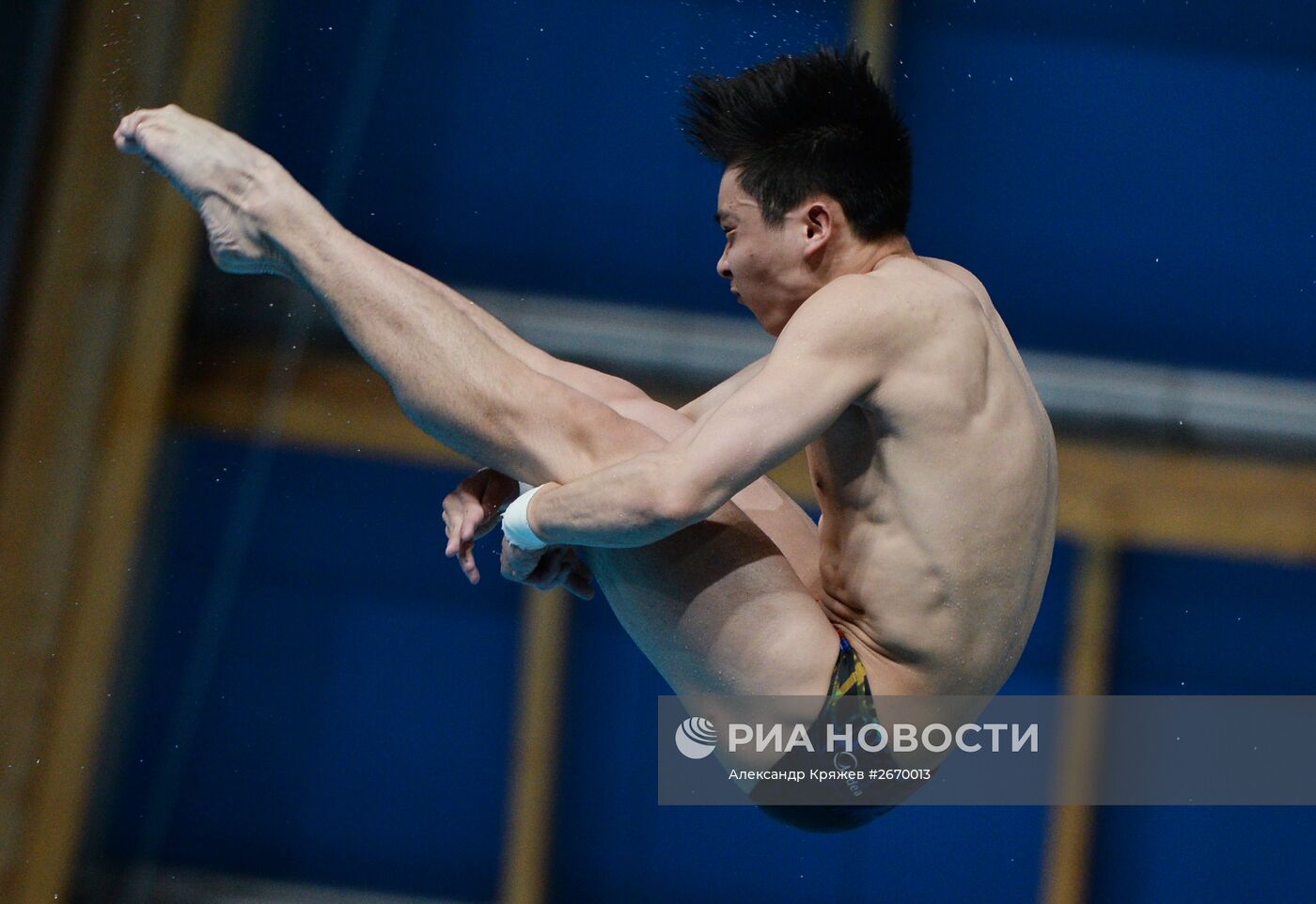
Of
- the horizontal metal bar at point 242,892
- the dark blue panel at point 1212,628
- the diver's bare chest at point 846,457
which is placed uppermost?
the dark blue panel at point 1212,628

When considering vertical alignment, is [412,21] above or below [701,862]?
above

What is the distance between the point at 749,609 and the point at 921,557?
0.18m

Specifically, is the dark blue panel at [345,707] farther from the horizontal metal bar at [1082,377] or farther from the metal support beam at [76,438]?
the horizontal metal bar at [1082,377]

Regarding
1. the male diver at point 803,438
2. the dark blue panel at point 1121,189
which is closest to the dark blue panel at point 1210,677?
the dark blue panel at point 1121,189

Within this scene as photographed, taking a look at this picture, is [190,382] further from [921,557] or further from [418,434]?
[921,557]

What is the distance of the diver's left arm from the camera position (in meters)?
1.37

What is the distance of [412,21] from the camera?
3.38 m

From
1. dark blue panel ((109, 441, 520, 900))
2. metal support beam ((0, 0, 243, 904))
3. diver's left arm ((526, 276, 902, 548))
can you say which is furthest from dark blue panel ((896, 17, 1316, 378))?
diver's left arm ((526, 276, 902, 548))

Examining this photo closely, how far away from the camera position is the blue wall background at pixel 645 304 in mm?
3125

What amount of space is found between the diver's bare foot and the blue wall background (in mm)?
1627

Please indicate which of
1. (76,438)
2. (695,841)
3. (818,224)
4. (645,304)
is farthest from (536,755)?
(818,224)

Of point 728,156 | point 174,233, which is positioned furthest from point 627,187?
point 728,156

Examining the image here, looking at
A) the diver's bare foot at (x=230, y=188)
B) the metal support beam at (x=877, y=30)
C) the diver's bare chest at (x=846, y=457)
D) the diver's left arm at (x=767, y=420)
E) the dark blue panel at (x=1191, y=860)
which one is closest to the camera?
the diver's left arm at (x=767, y=420)

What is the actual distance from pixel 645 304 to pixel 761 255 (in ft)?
5.54
